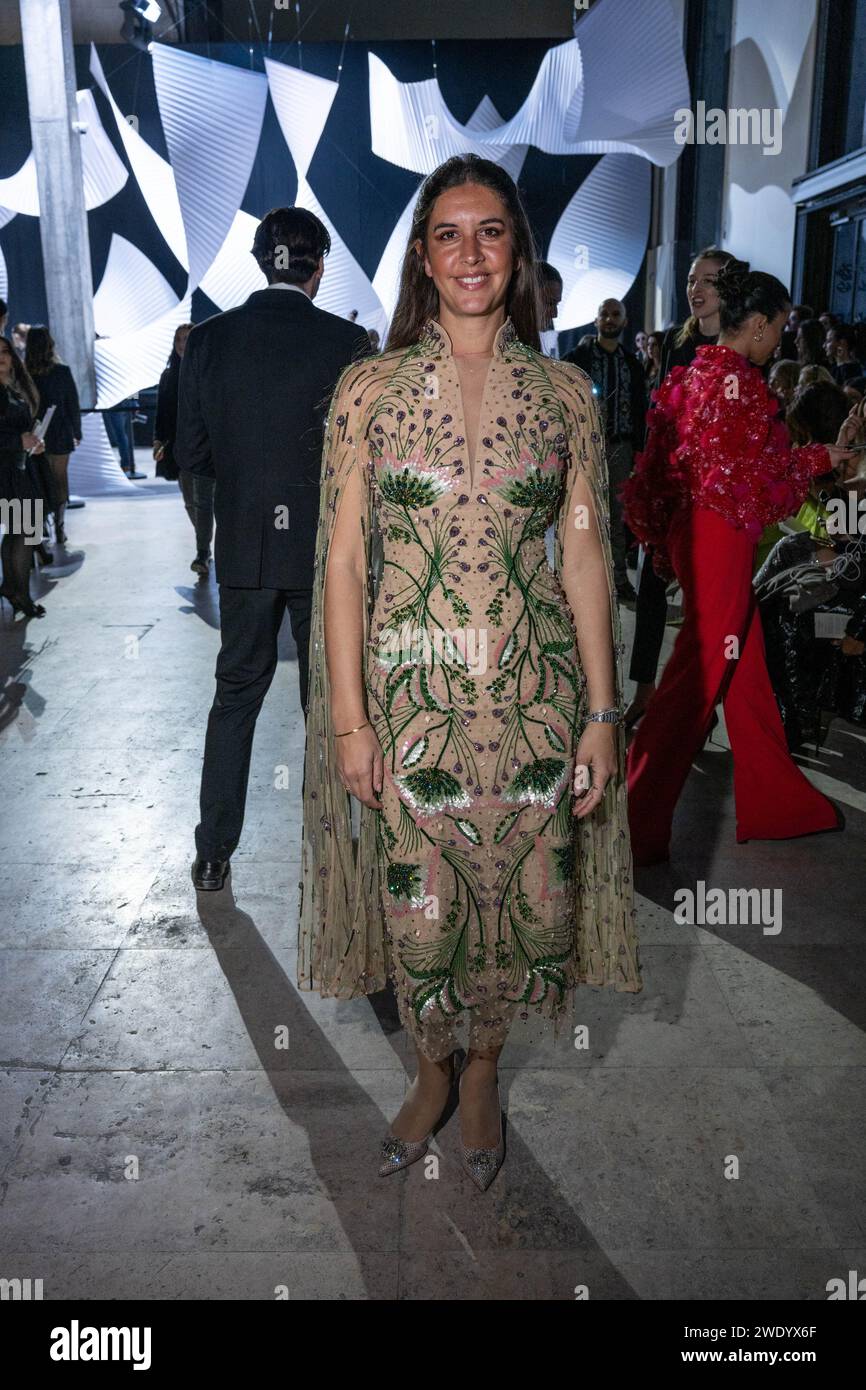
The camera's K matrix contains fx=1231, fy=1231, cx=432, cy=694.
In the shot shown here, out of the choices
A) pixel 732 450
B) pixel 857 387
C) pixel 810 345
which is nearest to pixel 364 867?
pixel 732 450

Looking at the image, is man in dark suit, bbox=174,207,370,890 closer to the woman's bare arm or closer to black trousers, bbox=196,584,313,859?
black trousers, bbox=196,584,313,859

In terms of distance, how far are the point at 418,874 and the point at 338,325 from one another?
1516 mm

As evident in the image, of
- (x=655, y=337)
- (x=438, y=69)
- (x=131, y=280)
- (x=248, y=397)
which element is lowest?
(x=248, y=397)

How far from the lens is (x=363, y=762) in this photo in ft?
6.44

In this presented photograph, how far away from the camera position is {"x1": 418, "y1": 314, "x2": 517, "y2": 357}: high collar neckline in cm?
193

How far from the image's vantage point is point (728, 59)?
44.0 feet

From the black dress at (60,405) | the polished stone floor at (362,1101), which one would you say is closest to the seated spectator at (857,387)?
the polished stone floor at (362,1101)

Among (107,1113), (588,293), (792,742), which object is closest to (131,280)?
(588,293)

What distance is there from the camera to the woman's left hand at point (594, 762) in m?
2.00

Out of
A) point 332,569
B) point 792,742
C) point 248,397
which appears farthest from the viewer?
point 792,742

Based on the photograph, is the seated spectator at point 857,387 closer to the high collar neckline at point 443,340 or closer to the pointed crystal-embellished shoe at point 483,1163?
the high collar neckline at point 443,340

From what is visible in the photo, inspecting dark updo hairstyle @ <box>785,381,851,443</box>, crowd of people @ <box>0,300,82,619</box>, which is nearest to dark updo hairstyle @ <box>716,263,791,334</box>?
dark updo hairstyle @ <box>785,381,851,443</box>
